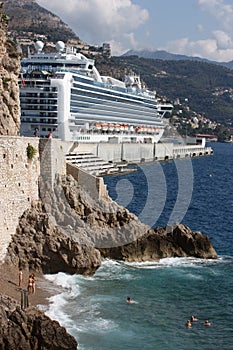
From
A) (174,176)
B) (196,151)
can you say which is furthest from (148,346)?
(196,151)

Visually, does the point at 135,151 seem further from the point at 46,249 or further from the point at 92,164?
the point at 46,249

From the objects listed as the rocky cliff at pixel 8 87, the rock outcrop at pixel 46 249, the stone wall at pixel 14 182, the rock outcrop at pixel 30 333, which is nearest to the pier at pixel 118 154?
the rocky cliff at pixel 8 87

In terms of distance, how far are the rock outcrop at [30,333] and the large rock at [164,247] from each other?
872cm

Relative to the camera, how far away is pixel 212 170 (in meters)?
79.8

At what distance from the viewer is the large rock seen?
24.0 meters

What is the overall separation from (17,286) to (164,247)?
814cm

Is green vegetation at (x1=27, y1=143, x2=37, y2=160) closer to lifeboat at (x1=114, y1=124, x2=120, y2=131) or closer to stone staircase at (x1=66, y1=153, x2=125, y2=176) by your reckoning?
stone staircase at (x1=66, y1=153, x2=125, y2=176)

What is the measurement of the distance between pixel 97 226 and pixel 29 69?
5152 centimetres

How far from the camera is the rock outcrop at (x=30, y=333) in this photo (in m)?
14.7

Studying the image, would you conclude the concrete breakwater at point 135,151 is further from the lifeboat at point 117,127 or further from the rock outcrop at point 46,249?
the rock outcrop at point 46,249

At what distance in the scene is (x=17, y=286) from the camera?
19.0m

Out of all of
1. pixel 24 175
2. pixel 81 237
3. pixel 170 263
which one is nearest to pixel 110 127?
pixel 170 263

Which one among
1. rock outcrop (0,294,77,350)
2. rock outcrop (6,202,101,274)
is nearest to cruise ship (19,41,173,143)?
rock outcrop (6,202,101,274)

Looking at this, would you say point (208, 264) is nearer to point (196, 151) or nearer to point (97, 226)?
point (97, 226)
